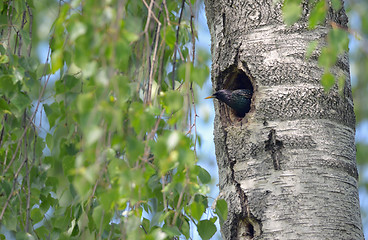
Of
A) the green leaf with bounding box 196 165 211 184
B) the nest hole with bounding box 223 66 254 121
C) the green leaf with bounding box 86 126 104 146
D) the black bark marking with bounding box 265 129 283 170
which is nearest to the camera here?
the green leaf with bounding box 86 126 104 146

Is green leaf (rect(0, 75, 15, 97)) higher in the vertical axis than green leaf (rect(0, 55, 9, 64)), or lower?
lower

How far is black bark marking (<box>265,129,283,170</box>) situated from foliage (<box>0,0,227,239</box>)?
1.15 ft

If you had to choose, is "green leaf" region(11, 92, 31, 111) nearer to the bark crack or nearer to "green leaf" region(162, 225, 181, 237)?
"green leaf" region(162, 225, 181, 237)

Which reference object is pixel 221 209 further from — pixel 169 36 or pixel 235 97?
pixel 235 97

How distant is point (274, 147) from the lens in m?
1.93

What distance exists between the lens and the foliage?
45.3 inches

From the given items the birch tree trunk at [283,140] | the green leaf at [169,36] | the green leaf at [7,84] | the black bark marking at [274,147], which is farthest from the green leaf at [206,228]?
the green leaf at [7,84]

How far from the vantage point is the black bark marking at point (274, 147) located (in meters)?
1.90

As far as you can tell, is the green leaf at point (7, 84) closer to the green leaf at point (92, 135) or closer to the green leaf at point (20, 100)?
the green leaf at point (20, 100)

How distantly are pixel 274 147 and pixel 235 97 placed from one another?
49cm

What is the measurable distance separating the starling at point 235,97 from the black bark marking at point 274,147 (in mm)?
342

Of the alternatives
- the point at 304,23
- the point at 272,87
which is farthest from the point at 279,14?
the point at 272,87

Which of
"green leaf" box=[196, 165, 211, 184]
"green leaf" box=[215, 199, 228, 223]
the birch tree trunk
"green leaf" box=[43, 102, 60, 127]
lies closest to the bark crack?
the birch tree trunk

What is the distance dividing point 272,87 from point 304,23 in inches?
11.6
